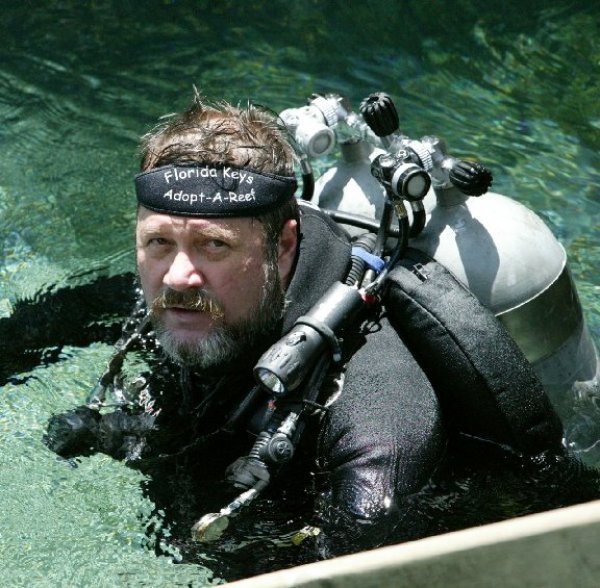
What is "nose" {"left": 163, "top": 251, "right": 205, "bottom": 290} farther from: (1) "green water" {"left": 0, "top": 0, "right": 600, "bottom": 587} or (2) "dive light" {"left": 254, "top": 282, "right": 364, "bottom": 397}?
(1) "green water" {"left": 0, "top": 0, "right": 600, "bottom": 587}

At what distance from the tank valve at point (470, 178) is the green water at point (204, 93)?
44.0 inches

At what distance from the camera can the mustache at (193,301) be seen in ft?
8.25

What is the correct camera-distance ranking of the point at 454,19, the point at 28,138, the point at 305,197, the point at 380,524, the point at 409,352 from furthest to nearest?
the point at 454,19 < the point at 28,138 < the point at 305,197 < the point at 409,352 < the point at 380,524

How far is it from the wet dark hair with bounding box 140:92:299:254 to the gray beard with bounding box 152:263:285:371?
0.11 m

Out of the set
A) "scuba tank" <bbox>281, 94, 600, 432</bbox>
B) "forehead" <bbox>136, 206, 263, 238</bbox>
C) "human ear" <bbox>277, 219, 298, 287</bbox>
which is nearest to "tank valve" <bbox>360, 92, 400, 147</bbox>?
"scuba tank" <bbox>281, 94, 600, 432</bbox>

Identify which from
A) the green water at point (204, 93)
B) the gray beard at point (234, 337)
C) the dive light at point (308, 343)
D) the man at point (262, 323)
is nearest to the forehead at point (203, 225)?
the man at point (262, 323)

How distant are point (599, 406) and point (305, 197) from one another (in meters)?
0.97

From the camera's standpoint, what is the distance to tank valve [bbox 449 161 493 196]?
2.56 meters

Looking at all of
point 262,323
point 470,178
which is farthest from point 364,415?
point 470,178

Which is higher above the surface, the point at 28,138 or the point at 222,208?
the point at 222,208

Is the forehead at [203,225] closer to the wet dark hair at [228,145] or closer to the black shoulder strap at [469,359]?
the wet dark hair at [228,145]

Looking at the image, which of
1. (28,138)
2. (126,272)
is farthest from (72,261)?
(28,138)

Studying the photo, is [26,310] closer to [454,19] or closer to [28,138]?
[28,138]

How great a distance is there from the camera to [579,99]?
5070 millimetres
